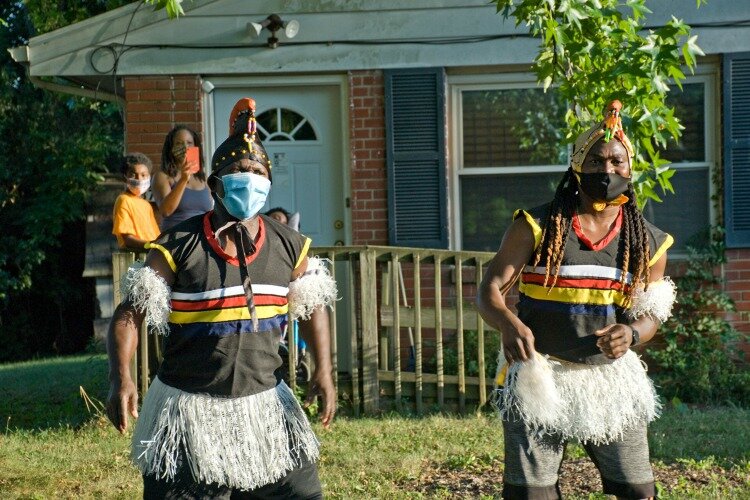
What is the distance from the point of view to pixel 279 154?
29.8ft

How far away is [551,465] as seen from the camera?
13.3 ft

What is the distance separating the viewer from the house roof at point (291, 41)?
28.8 ft

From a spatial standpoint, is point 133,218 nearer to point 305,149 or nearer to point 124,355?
point 305,149

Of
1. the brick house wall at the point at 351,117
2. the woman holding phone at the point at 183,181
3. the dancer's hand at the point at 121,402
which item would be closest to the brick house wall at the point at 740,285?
the brick house wall at the point at 351,117

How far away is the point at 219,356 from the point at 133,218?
3701 mm

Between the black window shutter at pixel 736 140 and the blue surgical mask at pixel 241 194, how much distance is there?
6.06 m

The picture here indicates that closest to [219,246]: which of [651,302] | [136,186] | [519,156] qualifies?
[651,302]

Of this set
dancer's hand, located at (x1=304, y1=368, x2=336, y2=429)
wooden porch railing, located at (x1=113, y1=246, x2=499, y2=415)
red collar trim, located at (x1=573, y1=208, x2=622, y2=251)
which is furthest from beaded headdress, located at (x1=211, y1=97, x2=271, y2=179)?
wooden porch railing, located at (x1=113, y1=246, x2=499, y2=415)

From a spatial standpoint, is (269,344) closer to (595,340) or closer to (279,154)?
(595,340)

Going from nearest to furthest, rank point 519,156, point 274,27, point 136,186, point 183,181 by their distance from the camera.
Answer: point 183,181 → point 136,186 → point 274,27 → point 519,156

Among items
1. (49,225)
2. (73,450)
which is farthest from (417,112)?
(49,225)

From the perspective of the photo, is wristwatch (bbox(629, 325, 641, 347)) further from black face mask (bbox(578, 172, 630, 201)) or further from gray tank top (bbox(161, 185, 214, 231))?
gray tank top (bbox(161, 185, 214, 231))

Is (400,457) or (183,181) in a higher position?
(183,181)

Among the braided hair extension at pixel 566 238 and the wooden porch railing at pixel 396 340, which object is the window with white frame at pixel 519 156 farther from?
the braided hair extension at pixel 566 238
